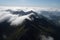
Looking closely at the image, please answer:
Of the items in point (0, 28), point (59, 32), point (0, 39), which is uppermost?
point (0, 39)

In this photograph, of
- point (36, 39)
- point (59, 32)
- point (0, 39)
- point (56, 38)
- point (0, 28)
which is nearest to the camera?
point (0, 39)

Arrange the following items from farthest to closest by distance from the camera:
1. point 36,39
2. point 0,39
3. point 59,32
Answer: point 59,32 < point 36,39 < point 0,39

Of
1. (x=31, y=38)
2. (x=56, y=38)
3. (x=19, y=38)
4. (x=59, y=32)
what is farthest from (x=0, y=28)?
(x=59, y=32)

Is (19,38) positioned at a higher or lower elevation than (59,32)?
higher

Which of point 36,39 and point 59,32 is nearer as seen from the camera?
point 36,39

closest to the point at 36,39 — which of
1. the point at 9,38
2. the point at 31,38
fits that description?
the point at 31,38

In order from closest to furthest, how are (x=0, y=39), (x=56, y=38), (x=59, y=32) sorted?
1. (x=0, y=39)
2. (x=56, y=38)
3. (x=59, y=32)

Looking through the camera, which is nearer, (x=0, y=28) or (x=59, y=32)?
(x=0, y=28)

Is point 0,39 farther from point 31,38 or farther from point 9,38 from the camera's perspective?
point 31,38

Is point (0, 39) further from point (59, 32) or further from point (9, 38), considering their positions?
point (59, 32)
